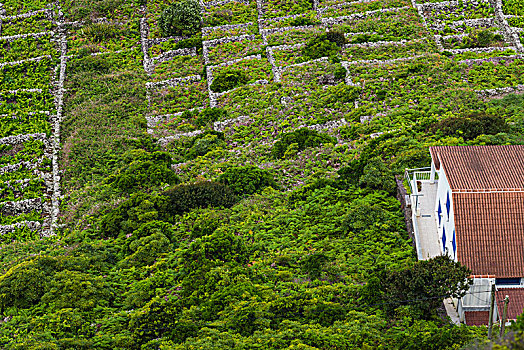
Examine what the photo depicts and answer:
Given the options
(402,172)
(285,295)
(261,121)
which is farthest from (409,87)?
(285,295)

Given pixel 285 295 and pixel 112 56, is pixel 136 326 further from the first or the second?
pixel 112 56

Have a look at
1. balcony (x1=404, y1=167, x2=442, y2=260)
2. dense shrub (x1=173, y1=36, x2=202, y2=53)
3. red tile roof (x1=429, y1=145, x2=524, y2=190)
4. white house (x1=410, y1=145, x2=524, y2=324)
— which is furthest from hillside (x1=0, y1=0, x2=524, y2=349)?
red tile roof (x1=429, y1=145, x2=524, y2=190)

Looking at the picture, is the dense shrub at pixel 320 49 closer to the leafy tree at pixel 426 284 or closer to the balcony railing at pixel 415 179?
the balcony railing at pixel 415 179

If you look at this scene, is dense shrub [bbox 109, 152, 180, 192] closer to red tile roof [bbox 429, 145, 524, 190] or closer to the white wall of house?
red tile roof [bbox 429, 145, 524, 190]

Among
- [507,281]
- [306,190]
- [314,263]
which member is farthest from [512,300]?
[306,190]

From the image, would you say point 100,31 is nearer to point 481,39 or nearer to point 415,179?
point 481,39

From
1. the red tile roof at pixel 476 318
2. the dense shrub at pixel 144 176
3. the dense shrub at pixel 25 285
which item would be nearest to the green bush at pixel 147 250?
the dense shrub at pixel 25 285
